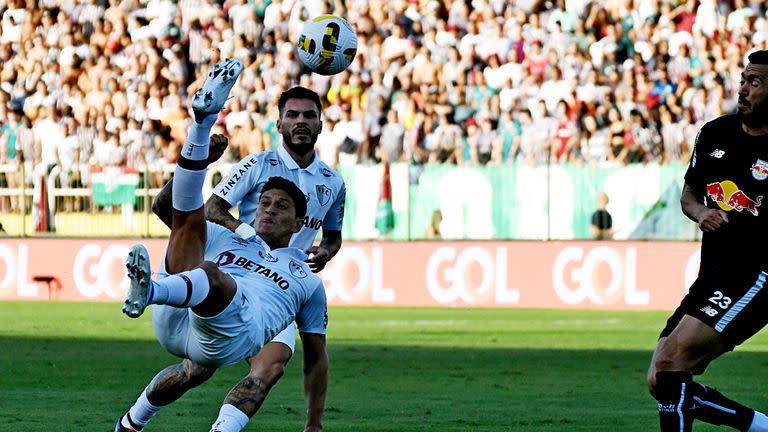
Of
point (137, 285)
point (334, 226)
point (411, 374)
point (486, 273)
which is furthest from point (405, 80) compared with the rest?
point (137, 285)

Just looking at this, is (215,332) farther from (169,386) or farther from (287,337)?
(287,337)

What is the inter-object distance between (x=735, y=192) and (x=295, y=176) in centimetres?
288

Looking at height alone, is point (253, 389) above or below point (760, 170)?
below

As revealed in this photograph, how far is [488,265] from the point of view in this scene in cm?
2400

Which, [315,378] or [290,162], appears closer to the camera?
[315,378]

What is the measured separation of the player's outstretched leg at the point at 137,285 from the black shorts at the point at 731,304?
9.55ft

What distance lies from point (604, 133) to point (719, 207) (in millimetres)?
15949

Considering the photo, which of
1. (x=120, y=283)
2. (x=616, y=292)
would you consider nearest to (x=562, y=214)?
(x=616, y=292)

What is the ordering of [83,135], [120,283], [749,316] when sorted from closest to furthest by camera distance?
[749,316], [120,283], [83,135]

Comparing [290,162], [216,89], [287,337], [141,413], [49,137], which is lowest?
[49,137]

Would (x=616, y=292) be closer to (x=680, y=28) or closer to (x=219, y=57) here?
(x=680, y=28)

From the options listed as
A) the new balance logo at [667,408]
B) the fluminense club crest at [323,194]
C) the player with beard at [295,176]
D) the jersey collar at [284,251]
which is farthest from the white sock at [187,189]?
the new balance logo at [667,408]

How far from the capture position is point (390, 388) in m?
13.3

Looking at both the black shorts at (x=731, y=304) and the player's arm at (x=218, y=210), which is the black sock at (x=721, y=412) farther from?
the player's arm at (x=218, y=210)
